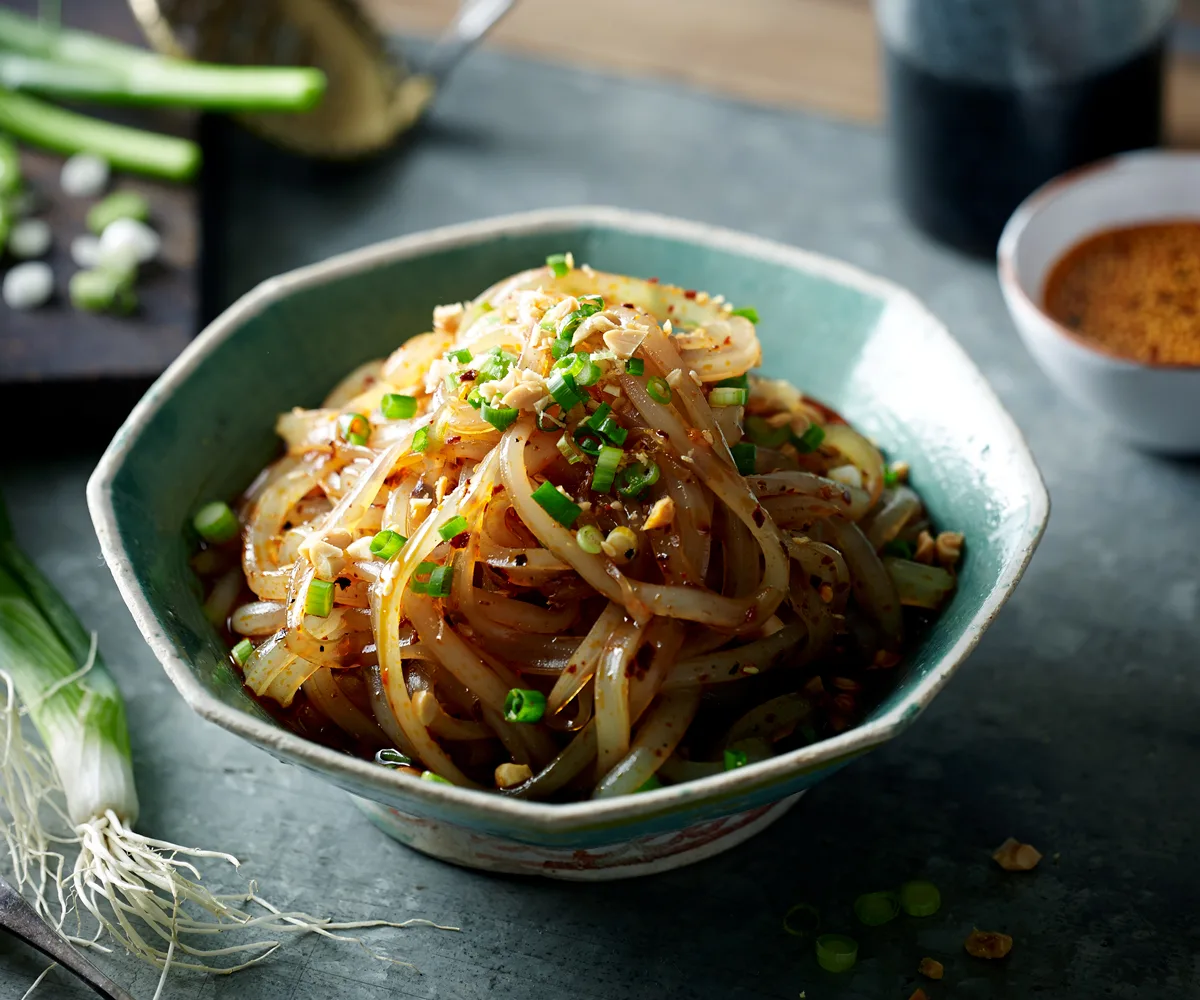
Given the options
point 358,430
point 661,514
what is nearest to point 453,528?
point 661,514

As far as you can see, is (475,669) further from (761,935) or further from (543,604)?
(761,935)

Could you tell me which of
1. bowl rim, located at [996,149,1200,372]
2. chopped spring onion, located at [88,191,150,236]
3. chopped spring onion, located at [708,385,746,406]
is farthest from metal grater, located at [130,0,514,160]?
chopped spring onion, located at [708,385,746,406]

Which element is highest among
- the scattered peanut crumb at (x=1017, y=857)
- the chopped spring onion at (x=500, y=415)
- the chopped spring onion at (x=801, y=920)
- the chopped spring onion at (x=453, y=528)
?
the chopped spring onion at (x=500, y=415)

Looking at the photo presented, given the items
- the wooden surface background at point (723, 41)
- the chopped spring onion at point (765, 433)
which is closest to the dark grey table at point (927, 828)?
the chopped spring onion at point (765, 433)

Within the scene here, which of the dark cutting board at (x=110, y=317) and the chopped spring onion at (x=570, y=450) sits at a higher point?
the chopped spring onion at (x=570, y=450)

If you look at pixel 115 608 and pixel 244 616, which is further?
pixel 115 608

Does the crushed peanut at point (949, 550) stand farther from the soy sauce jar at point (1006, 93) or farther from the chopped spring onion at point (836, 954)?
the soy sauce jar at point (1006, 93)

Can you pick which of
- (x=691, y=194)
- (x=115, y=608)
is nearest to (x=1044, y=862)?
(x=115, y=608)
